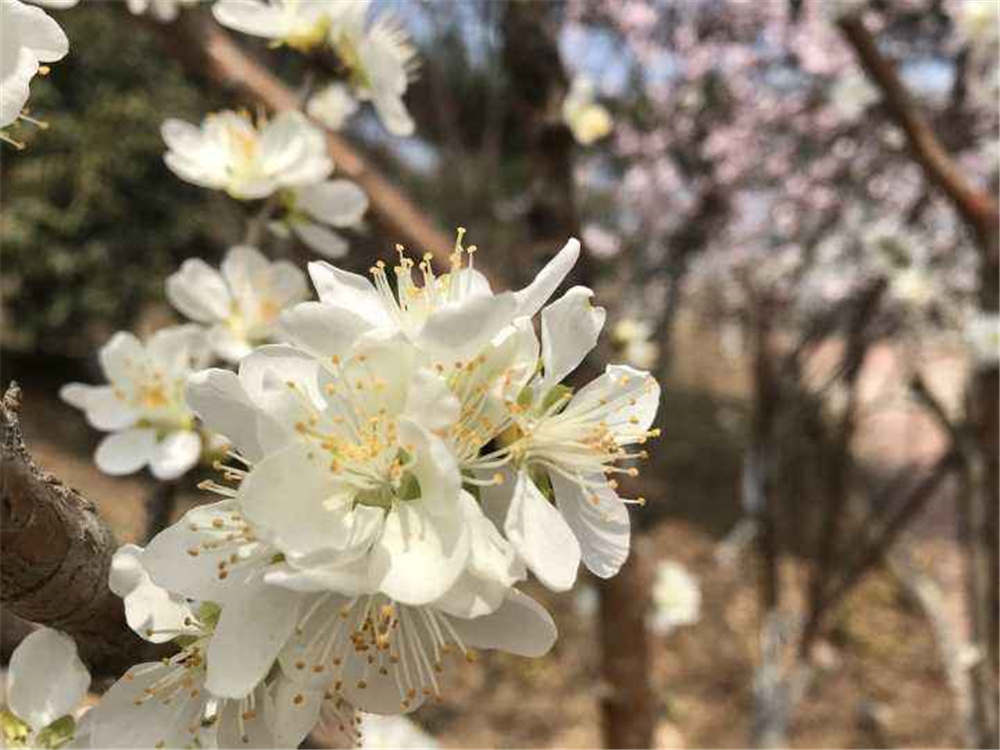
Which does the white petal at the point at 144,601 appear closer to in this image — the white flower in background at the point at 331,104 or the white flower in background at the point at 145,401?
the white flower in background at the point at 145,401

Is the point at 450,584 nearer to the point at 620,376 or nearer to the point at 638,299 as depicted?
the point at 620,376

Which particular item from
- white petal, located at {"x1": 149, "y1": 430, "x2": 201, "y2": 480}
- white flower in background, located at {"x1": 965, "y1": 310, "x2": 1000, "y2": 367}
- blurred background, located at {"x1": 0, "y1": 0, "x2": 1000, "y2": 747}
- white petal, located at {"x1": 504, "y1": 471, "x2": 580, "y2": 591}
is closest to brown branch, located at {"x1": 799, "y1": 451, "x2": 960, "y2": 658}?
blurred background, located at {"x1": 0, "y1": 0, "x2": 1000, "y2": 747}

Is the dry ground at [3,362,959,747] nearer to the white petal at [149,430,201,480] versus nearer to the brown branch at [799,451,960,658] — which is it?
the brown branch at [799,451,960,658]

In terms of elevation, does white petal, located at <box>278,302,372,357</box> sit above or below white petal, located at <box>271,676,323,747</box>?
above

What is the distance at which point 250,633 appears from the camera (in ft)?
1.64

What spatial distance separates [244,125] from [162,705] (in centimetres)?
70

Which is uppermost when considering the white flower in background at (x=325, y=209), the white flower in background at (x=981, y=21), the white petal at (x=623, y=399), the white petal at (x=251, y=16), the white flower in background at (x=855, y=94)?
the white flower in background at (x=855, y=94)

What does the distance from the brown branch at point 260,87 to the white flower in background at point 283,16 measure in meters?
0.15

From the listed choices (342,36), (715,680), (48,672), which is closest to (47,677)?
(48,672)

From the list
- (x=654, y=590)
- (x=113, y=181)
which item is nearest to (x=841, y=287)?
(x=654, y=590)

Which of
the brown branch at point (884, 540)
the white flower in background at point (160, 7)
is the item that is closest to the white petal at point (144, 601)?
the white flower in background at point (160, 7)

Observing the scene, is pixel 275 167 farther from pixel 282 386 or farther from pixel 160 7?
pixel 282 386

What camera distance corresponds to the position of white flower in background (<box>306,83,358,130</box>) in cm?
115

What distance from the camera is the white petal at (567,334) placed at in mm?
551
